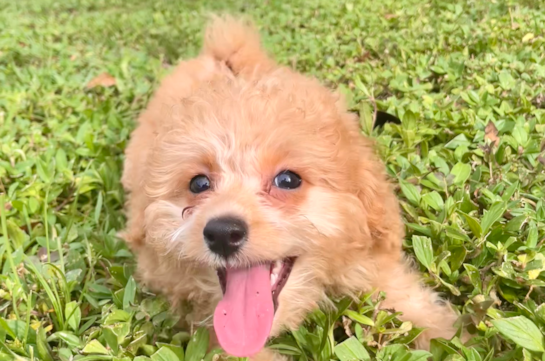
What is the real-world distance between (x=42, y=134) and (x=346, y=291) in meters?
2.68

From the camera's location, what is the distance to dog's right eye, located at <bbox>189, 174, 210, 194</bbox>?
78.9 inches

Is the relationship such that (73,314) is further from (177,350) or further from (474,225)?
(474,225)

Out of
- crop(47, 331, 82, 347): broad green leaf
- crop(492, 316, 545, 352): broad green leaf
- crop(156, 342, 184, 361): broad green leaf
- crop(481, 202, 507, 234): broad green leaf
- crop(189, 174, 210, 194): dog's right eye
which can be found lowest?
crop(47, 331, 82, 347): broad green leaf

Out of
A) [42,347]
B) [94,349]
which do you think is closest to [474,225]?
Answer: [94,349]

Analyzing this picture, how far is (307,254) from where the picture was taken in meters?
1.84

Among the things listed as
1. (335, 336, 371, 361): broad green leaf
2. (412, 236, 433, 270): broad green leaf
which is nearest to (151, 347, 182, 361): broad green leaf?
(335, 336, 371, 361): broad green leaf

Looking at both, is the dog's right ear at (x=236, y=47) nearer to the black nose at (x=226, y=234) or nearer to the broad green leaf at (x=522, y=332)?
the black nose at (x=226, y=234)

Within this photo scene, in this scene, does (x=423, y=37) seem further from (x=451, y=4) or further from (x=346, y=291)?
(x=346, y=291)

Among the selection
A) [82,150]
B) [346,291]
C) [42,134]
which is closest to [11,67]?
[42,134]

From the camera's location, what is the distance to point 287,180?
6.30ft

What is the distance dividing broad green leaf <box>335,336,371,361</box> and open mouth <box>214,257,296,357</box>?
27 cm

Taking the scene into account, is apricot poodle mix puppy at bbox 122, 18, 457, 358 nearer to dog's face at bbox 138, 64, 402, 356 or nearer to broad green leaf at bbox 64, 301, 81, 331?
dog's face at bbox 138, 64, 402, 356

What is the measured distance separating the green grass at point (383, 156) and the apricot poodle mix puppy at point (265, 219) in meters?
0.14

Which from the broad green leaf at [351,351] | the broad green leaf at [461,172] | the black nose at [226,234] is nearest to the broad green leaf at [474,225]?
the broad green leaf at [461,172]
